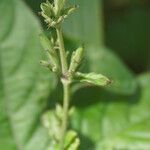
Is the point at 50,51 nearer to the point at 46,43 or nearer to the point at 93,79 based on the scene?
the point at 46,43

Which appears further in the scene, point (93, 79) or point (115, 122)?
point (115, 122)

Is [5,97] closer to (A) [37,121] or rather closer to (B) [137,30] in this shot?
(A) [37,121]

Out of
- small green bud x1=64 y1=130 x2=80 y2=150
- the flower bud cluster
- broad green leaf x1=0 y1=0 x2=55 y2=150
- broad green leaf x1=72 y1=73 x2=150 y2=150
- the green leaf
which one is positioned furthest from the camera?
broad green leaf x1=72 y1=73 x2=150 y2=150

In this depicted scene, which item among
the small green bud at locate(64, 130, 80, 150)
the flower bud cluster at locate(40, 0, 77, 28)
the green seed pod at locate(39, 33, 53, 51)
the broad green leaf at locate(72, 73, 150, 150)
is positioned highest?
the flower bud cluster at locate(40, 0, 77, 28)

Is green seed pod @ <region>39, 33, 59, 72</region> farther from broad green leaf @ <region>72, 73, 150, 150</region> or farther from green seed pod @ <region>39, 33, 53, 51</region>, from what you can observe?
broad green leaf @ <region>72, 73, 150, 150</region>

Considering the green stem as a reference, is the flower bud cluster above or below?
above

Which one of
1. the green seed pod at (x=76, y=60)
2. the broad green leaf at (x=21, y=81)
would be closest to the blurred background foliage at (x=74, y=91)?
the broad green leaf at (x=21, y=81)

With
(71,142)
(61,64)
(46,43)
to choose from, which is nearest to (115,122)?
(71,142)

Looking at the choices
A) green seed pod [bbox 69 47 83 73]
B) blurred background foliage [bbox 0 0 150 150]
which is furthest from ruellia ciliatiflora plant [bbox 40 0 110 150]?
blurred background foliage [bbox 0 0 150 150]

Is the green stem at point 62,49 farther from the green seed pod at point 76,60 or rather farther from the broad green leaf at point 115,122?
the broad green leaf at point 115,122
